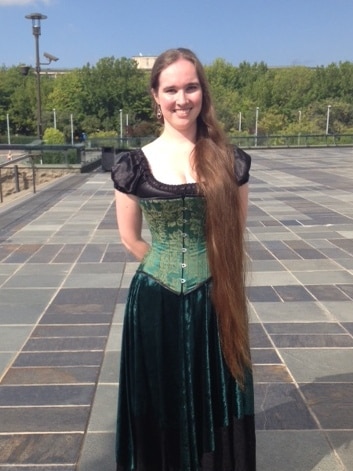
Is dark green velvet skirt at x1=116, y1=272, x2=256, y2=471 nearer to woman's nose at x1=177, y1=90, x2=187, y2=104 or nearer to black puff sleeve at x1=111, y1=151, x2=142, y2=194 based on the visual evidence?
black puff sleeve at x1=111, y1=151, x2=142, y2=194

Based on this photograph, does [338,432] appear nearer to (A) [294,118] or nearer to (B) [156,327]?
(B) [156,327]

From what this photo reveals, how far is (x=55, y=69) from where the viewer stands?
12238 centimetres

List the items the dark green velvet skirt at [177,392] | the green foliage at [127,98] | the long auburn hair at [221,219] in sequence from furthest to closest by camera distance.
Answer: the green foliage at [127,98] → the dark green velvet skirt at [177,392] → the long auburn hair at [221,219]

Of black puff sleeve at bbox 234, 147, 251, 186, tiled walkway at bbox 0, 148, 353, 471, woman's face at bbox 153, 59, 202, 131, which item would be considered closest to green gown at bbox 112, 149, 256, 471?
black puff sleeve at bbox 234, 147, 251, 186

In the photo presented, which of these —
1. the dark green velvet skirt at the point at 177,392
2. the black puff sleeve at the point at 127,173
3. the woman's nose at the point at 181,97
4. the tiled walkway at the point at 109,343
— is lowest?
the tiled walkway at the point at 109,343

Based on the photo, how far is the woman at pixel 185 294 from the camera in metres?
1.91

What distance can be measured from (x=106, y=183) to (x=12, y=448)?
12.9 meters

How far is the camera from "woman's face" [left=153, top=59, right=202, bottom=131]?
1.89 metres

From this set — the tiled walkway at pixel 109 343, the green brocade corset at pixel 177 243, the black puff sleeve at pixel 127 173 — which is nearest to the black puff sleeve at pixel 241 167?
the green brocade corset at pixel 177 243

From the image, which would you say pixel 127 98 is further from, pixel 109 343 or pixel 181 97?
pixel 181 97

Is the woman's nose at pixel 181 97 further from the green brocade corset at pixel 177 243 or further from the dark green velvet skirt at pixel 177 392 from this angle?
the dark green velvet skirt at pixel 177 392

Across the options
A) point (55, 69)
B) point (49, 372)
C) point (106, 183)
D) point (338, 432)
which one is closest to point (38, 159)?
point (106, 183)

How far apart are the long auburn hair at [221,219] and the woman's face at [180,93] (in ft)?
0.08

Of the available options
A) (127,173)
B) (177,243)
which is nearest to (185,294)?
(177,243)
